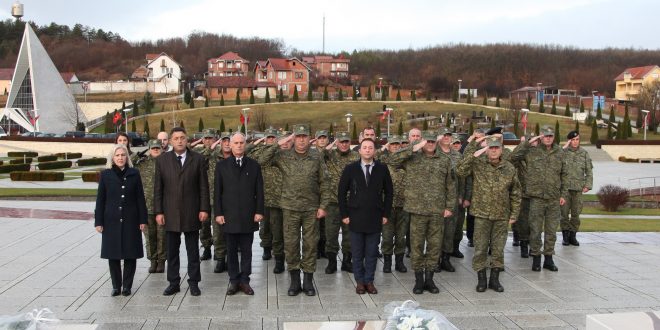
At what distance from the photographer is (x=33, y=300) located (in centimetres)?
628

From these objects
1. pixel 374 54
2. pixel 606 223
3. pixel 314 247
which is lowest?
pixel 606 223

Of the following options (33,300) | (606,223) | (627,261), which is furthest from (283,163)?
(606,223)

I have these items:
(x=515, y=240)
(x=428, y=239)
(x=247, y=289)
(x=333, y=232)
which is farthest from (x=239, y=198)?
(x=515, y=240)

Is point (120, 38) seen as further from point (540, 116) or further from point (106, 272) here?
point (106, 272)

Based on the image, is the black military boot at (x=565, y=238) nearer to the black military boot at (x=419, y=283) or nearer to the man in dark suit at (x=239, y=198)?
the black military boot at (x=419, y=283)

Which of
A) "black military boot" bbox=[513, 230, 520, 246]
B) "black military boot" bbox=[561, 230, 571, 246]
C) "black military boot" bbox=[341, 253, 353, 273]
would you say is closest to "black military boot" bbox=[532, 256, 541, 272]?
"black military boot" bbox=[513, 230, 520, 246]

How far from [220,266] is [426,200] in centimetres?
287

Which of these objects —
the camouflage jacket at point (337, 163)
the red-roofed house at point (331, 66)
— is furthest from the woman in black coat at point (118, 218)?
the red-roofed house at point (331, 66)

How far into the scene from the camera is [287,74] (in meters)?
80.8

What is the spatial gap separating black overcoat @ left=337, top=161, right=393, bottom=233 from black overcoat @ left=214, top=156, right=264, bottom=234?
98 centimetres

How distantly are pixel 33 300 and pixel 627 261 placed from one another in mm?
7690

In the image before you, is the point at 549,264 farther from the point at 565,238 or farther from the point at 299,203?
the point at 299,203

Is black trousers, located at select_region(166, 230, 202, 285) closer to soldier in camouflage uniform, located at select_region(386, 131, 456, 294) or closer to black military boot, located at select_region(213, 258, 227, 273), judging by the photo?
black military boot, located at select_region(213, 258, 227, 273)

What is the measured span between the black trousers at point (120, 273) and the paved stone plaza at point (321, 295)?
0.15 meters
